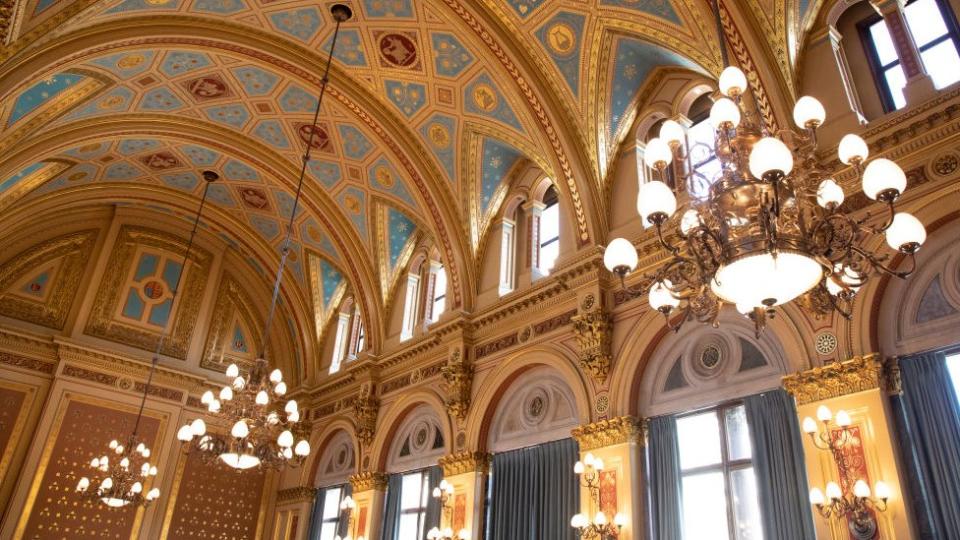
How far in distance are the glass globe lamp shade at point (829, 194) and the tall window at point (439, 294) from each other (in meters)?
9.30

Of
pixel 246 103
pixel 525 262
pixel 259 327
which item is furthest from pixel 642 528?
pixel 259 327

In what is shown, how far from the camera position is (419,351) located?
42.1 ft

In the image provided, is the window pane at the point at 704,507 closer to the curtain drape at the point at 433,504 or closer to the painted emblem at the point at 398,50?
the curtain drape at the point at 433,504

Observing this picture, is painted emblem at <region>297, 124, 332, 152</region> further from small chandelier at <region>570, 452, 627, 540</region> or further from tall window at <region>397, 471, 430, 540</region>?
small chandelier at <region>570, 452, 627, 540</region>

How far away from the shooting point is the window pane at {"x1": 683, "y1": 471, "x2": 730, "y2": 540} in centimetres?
745

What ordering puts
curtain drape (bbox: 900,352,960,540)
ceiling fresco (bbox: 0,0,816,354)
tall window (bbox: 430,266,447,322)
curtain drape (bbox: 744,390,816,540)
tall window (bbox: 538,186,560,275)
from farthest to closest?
1. tall window (bbox: 430,266,447,322)
2. tall window (bbox: 538,186,560,275)
3. ceiling fresco (bbox: 0,0,816,354)
4. curtain drape (bbox: 744,390,816,540)
5. curtain drape (bbox: 900,352,960,540)

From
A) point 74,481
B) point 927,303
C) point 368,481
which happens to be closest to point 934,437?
point 927,303

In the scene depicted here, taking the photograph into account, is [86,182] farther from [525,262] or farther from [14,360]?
[525,262]

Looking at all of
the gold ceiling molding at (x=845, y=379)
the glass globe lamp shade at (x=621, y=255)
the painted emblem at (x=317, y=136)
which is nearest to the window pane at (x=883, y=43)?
the gold ceiling molding at (x=845, y=379)

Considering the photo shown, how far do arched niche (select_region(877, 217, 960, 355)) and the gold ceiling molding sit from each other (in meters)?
0.30

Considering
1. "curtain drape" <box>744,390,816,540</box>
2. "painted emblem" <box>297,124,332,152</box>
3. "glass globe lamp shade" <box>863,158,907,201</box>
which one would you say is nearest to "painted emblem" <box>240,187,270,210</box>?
"painted emblem" <box>297,124,332,152</box>

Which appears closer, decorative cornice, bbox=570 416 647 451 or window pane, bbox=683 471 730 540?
window pane, bbox=683 471 730 540

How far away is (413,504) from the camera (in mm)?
12078

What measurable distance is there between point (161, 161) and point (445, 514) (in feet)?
32.3
